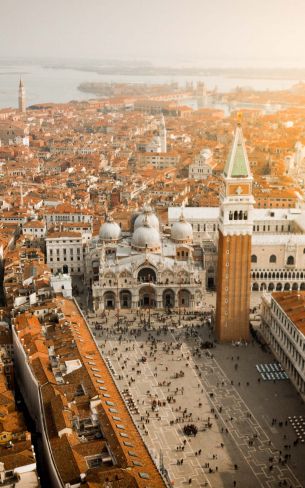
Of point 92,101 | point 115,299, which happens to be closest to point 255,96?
point 92,101

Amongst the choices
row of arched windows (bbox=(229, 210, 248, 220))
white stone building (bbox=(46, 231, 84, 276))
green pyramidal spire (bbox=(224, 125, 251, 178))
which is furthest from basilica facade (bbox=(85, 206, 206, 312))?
green pyramidal spire (bbox=(224, 125, 251, 178))

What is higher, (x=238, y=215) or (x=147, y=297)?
(x=238, y=215)

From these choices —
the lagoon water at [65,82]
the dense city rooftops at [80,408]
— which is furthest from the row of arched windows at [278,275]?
the lagoon water at [65,82]

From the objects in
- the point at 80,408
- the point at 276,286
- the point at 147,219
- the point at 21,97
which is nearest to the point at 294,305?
the point at 276,286

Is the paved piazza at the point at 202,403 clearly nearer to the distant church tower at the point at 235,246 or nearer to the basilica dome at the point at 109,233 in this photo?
the distant church tower at the point at 235,246

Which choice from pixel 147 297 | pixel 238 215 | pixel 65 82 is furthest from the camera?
pixel 65 82

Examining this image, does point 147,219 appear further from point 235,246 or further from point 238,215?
point 238,215

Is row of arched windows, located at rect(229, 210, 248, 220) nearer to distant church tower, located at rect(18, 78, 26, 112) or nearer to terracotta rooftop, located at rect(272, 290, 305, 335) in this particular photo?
terracotta rooftop, located at rect(272, 290, 305, 335)
